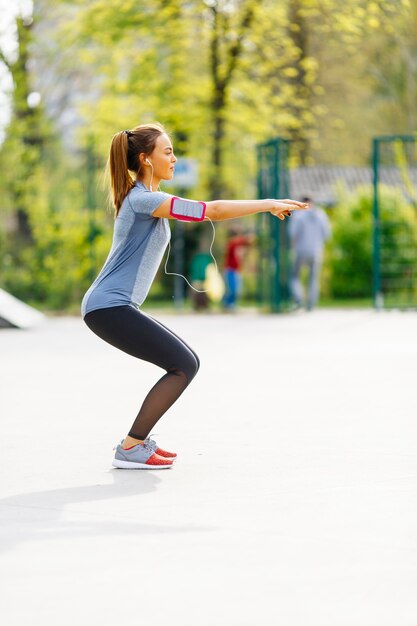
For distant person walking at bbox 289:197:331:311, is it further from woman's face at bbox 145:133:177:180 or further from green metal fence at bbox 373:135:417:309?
woman's face at bbox 145:133:177:180

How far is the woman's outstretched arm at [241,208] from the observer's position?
605 centimetres

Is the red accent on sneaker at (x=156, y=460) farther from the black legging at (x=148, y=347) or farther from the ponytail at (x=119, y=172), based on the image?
the ponytail at (x=119, y=172)

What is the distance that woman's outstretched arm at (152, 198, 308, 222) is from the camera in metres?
6.05

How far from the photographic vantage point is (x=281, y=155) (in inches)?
811

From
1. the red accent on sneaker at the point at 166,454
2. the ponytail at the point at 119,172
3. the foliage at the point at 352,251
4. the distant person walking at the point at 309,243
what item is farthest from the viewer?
the foliage at the point at 352,251

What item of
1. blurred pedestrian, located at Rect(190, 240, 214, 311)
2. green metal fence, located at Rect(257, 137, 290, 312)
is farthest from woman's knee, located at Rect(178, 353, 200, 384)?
blurred pedestrian, located at Rect(190, 240, 214, 311)

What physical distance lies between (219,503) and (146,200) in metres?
1.53

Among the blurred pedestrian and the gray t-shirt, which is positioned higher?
the gray t-shirt

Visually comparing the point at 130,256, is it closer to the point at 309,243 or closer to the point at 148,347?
the point at 148,347

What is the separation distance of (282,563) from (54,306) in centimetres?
1820

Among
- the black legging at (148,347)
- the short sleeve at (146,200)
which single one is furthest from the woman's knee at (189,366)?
the short sleeve at (146,200)

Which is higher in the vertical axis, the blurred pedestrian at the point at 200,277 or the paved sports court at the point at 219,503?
the paved sports court at the point at 219,503

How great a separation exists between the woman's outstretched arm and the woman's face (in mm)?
407

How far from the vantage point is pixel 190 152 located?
23.8 meters
